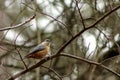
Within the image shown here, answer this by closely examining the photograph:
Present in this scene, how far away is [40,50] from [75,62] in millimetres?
2703

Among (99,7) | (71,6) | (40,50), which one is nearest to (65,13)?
(71,6)

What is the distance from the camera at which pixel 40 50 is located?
5547mm

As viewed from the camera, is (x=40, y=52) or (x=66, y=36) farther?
(x=66, y=36)

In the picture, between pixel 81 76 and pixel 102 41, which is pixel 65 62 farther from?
pixel 102 41

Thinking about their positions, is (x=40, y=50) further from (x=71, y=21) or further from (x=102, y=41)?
(x=71, y=21)

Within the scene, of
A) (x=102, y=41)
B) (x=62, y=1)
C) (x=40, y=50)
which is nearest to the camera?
(x=40, y=50)

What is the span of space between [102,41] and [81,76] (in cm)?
132

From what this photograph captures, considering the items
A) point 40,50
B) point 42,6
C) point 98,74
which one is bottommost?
→ point 98,74

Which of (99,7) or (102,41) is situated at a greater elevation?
(99,7)

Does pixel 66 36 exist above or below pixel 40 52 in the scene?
below

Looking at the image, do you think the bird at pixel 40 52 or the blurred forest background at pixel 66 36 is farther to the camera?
the blurred forest background at pixel 66 36

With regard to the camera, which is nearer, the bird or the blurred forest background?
the bird

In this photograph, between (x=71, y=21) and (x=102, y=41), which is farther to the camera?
(x=71, y=21)

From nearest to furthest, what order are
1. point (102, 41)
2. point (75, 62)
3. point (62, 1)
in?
point (102, 41)
point (75, 62)
point (62, 1)
